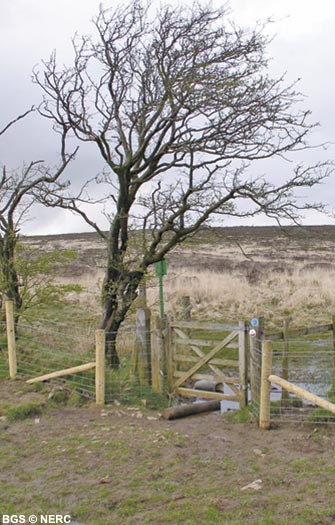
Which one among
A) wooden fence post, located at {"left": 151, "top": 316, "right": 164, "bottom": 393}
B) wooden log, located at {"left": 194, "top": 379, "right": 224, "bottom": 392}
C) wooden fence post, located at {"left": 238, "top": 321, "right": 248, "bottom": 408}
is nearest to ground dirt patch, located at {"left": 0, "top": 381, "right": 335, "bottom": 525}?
wooden fence post, located at {"left": 238, "top": 321, "right": 248, "bottom": 408}

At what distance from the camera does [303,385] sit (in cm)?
1139

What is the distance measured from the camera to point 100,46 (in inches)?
463

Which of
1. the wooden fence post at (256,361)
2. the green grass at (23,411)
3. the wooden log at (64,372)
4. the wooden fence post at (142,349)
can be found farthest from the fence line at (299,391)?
the green grass at (23,411)

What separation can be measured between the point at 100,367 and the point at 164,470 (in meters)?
3.34

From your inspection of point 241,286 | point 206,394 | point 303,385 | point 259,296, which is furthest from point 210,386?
point 241,286

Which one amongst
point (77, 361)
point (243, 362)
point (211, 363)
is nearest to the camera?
point (243, 362)

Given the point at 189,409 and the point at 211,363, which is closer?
the point at 189,409

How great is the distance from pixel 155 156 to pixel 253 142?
2124mm

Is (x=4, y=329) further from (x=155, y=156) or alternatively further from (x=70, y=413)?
(x=155, y=156)

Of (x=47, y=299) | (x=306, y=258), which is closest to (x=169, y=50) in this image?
(x=47, y=299)

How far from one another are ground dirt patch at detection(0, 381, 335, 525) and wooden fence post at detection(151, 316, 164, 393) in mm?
1702

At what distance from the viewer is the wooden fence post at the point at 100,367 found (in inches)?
376

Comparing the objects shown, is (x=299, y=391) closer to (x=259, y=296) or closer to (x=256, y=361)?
(x=256, y=361)

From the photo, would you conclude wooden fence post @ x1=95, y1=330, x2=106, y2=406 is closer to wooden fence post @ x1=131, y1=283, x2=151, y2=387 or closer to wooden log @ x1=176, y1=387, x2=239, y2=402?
wooden fence post @ x1=131, y1=283, x2=151, y2=387
